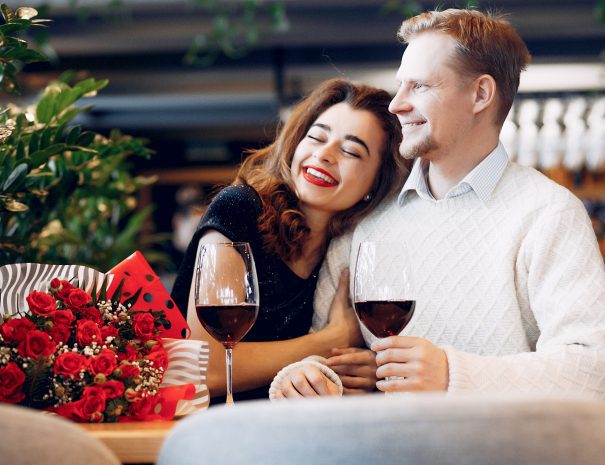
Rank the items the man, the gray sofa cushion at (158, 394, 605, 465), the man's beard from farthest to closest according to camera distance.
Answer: the man's beard
the man
the gray sofa cushion at (158, 394, 605, 465)

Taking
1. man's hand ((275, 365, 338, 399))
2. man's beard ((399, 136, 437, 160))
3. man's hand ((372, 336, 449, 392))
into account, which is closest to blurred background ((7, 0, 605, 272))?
man's beard ((399, 136, 437, 160))

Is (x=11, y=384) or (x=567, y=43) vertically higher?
(x=567, y=43)

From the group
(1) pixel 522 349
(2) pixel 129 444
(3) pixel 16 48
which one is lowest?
(1) pixel 522 349

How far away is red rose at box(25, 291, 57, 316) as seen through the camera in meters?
1.22

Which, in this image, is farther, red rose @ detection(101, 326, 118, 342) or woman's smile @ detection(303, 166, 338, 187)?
woman's smile @ detection(303, 166, 338, 187)

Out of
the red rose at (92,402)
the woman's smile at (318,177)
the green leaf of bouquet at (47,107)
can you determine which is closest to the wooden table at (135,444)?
the red rose at (92,402)

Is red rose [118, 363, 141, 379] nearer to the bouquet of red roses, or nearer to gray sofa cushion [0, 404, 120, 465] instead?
the bouquet of red roses

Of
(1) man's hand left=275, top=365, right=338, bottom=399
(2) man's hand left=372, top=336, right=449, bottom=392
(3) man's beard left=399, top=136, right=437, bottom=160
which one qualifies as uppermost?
(3) man's beard left=399, top=136, right=437, bottom=160

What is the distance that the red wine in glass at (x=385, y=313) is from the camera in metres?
1.29

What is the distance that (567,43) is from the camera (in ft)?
18.0

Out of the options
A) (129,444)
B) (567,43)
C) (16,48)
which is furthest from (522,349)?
(567,43)

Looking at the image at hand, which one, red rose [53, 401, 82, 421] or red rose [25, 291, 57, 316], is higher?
red rose [25, 291, 57, 316]

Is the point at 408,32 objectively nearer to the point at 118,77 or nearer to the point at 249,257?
the point at 249,257

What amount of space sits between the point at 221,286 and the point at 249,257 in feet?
0.22
